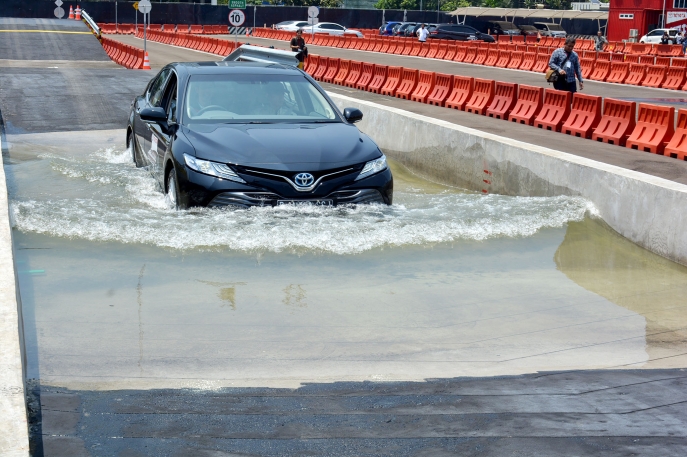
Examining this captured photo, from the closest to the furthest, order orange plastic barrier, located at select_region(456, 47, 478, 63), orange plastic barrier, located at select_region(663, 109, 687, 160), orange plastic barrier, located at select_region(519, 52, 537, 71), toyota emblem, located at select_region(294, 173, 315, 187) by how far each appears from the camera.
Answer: toyota emblem, located at select_region(294, 173, 315, 187) < orange plastic barrier, located at select_region(663, 109, 687, 160) < orange plastic barrier, located at select_region(519, 52, 537, 71) < orange plastic barrier, located at select_region(456, 47, 478, 63)

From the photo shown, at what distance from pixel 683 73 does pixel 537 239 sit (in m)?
21.8

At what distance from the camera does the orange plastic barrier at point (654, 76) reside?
30.0 metres

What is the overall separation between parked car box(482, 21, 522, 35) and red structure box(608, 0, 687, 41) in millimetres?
6985

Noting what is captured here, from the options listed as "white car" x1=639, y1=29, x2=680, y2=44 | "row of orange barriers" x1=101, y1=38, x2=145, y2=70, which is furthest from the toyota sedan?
"white car" x1=639, y1=29, x2=680, y2=44

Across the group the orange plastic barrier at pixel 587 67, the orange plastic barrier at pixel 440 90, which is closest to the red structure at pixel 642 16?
the orange plastic barrier at pixel 587 67

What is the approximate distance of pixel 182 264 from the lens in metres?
8.37

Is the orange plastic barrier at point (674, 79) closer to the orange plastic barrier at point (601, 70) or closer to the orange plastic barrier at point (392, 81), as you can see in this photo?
the orange plastic barrier at point (601, 70)

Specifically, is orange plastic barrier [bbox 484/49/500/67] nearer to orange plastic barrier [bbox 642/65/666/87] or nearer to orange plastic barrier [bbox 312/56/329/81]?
orange plastic barrier [bbox 642/65/666/87]

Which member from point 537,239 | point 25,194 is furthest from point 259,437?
point 25,194

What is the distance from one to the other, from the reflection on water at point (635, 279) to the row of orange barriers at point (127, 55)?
80.8 ft

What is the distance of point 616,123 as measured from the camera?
15.4 m

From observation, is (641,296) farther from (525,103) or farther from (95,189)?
(525,103)

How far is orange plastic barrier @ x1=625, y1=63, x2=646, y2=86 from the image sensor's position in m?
30.9

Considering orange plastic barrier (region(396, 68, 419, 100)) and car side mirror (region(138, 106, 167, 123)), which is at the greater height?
car side mirror (region(138, 106, 167, 123))
